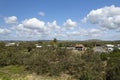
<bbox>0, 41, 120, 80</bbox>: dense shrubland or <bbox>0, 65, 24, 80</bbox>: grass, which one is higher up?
<bbox>0, 41, 120, 80</bbox>: dense shrubland

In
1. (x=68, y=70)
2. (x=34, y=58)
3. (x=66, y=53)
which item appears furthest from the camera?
(x=66, y=53)

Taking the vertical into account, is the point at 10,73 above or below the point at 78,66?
below

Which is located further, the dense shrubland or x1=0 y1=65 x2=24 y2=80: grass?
x1=0 y1=65 x2=24 y2=80: grass

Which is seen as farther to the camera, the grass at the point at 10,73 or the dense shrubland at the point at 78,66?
the grass at the point at 10,73

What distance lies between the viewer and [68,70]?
2928cm

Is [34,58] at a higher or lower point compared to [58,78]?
higher

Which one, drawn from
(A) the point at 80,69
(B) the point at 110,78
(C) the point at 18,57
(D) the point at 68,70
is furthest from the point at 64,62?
(C) the point at 18,57

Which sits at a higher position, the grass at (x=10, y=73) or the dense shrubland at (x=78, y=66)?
the dense shrubland at (x=78, y=66)

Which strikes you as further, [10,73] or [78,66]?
[10,73]

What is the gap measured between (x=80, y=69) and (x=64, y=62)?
3185 mm

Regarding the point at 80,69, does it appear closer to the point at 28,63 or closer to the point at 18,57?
the point at 28,63

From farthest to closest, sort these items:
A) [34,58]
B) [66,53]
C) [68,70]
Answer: [66,53] → [34,58] → [68,70]

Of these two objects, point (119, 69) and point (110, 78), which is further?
point (110, 78)

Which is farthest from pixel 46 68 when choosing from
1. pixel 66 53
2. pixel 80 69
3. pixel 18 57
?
pixel 18 57
